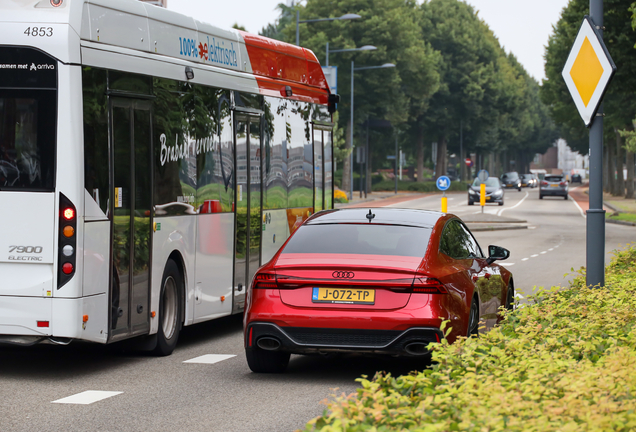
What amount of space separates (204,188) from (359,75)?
59.8m

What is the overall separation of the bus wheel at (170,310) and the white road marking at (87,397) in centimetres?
174

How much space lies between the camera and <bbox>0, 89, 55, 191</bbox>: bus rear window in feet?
25.1

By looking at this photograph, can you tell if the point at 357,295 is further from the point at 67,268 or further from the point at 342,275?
the point at 67,268

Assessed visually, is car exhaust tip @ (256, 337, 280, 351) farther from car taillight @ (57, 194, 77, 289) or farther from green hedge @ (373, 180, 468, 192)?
green hedge @ (373, 180, 468, 192)

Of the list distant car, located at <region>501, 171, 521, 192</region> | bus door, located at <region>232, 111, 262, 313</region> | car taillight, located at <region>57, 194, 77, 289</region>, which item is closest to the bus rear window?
car taillight, located at <region>57, 194, 77, 289</region>

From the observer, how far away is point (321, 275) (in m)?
7.62

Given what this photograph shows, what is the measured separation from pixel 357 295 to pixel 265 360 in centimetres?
108

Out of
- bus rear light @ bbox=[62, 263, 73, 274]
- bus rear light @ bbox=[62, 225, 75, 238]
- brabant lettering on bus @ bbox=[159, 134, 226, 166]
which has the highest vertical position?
brabant lettering on bus @ bbox=[159, 134, 226, 166]

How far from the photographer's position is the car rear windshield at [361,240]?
312 inches

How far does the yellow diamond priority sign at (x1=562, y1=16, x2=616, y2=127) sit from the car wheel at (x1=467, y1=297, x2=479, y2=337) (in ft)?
6.65

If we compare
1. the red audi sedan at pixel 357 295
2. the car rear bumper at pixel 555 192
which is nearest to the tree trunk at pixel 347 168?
the car rear bumper at pixel 555 192

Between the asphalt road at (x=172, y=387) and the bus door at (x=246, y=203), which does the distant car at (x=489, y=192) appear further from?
the asphalt road at (x=172, y=387)

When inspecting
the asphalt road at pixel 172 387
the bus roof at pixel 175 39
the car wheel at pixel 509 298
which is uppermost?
the bus roof at pixel 175 39

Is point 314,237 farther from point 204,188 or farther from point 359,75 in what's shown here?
point 359,75
